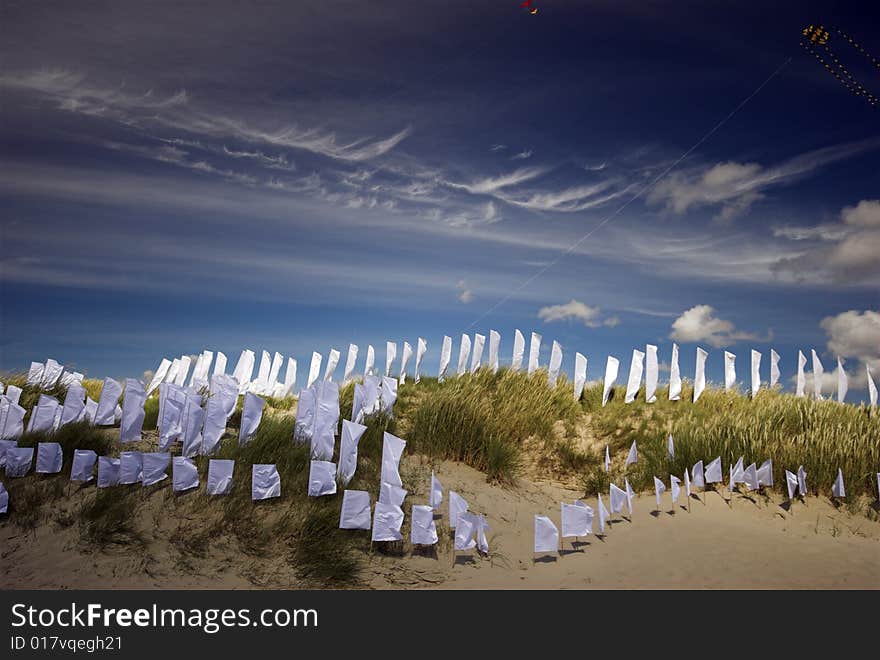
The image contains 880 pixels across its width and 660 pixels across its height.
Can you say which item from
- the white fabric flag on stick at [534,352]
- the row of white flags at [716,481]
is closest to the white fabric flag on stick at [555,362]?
the white fabric flag on stick at [534,352]

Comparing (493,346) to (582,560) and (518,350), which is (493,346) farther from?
(582,560)

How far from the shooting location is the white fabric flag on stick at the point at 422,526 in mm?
6066

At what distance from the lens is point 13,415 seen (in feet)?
26.0

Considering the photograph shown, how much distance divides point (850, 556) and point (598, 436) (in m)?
4.33

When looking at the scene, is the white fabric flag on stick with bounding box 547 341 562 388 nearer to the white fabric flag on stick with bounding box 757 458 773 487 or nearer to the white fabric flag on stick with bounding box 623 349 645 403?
the white fabric flag on stick with bounding box 623 349 645 403

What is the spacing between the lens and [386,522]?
6.05 meters

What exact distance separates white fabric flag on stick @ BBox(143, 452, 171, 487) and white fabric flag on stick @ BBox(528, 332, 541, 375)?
751 cm

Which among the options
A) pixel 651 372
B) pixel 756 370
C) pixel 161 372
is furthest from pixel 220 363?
pixel 756 370

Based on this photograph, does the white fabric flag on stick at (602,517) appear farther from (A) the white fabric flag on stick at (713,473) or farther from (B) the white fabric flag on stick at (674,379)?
(B) the white fabric flag on stick at (674,379)

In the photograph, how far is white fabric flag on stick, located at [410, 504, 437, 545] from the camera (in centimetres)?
607

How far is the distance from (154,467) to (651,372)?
9.05m

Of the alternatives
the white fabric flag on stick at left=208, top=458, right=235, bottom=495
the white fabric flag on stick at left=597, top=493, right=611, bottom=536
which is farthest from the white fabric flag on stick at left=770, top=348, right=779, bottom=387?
the white fabric flag on stick at left=208, top=458, right=235, bottom=495
